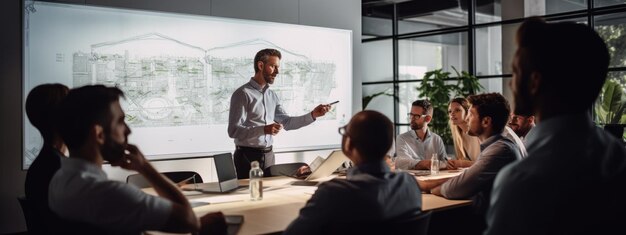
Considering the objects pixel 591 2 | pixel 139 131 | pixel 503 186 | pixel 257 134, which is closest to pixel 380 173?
pixel 503 186

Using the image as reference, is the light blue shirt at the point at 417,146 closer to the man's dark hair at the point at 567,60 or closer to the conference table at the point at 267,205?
the conference table at the point at 267,205

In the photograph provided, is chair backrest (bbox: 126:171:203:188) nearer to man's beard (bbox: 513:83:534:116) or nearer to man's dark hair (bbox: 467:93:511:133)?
man's dark hair (bbox: 467:93:511:133)

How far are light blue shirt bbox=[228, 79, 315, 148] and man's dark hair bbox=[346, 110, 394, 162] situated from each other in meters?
2.93

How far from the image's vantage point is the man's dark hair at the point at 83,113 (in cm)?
197

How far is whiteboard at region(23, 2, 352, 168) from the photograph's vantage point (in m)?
5.15

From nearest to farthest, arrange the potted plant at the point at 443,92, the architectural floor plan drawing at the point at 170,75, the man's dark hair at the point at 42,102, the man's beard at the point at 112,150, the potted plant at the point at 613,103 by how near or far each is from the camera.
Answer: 1. the man's beard at the point at 112,150
2. the man's dark hair at the point at 42,102
3. the architectural floor plan drawing at the point at 170,75
4. the potted plant at the point at 613,103
5. the potted plant at the point at 443,92

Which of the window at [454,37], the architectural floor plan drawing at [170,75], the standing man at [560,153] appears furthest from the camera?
the window at [454,37]

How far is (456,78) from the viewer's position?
25.8 ft

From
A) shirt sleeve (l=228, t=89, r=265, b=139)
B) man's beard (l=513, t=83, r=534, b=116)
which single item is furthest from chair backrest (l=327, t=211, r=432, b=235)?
shirt sleeve (l=228, t=89, r=265, b=139)

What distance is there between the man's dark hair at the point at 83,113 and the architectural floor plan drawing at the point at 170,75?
139 inches

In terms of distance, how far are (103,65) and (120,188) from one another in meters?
3.79

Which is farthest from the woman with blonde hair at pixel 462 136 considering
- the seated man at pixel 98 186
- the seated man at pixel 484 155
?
the seated man at pixel 98 186

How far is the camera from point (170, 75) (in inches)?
230

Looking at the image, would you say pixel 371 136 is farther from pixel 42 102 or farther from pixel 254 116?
pixel 254 116
